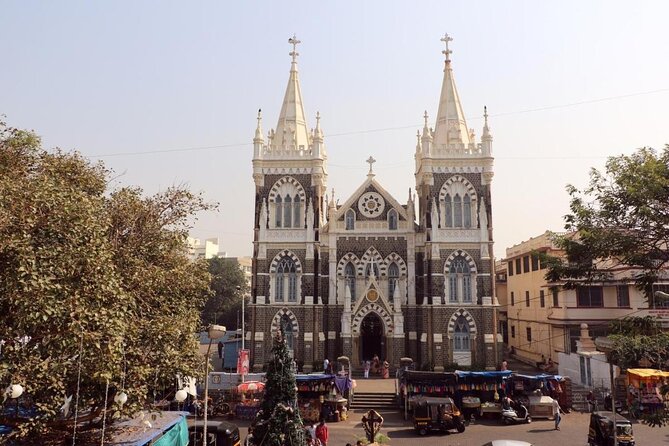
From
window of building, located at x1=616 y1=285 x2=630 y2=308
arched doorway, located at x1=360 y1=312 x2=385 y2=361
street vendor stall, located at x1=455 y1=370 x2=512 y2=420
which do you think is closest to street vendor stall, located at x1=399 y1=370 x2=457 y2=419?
street vendor stall, located at x1=455 y1=370 x2=512 y2=420

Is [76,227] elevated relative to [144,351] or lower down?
elevated

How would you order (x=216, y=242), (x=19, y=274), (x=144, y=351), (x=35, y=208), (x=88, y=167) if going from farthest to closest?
1. (x=216, y=242)
2. (x=88, y=167)
3. (x=144, y=351)
4. (x=35, y=208)
5. (x=19, y=274)

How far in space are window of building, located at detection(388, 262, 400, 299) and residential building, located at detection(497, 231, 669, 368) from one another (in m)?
8.01

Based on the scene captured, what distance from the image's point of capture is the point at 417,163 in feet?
120

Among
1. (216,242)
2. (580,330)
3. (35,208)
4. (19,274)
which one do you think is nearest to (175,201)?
(35,208)

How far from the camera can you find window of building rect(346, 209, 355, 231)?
3328 centimetres

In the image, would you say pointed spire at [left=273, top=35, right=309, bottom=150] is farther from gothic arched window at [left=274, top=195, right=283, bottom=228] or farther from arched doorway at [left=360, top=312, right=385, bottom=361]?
arched doorway at [left=360, top=312, right=385, bottom=361]

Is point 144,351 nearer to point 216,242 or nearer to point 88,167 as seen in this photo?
point 88,167

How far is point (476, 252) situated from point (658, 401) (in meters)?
13.0

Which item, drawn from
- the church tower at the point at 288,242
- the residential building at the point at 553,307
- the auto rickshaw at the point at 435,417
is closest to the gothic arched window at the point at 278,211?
the church tower at the point at 288,242

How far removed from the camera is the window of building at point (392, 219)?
33.2 metres

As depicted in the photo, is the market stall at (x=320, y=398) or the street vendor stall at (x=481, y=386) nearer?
the market stall at (x=320, y=398)

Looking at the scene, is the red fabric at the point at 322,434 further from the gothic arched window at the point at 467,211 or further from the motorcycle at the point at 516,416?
the gothic arched window at the point at 467,211

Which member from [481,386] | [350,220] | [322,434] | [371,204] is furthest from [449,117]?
[322,434]
